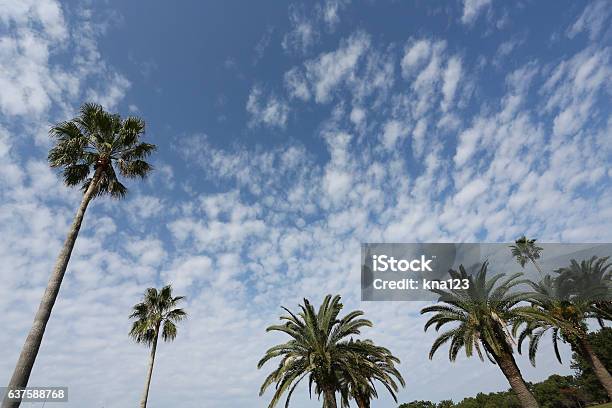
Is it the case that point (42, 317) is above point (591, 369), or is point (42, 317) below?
below

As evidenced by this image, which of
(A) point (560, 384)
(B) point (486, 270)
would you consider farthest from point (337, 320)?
(A) point (560, 384)

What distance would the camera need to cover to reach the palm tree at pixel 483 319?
26953mm

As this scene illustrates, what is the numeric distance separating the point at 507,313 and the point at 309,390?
16.7 meters

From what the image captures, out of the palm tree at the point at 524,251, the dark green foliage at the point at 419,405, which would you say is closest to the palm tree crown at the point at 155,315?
the palm tree at the point at 524,251

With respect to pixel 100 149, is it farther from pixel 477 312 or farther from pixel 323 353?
pixel 477 312

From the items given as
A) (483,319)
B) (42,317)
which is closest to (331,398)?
(483,319)

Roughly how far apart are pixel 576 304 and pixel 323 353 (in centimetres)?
2520

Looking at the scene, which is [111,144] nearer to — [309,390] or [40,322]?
[40,322]

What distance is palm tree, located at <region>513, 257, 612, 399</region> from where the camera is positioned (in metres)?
32.6

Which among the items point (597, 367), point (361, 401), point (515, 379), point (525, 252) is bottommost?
point (361, 401)

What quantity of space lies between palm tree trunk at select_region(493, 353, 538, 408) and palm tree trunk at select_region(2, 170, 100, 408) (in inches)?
1137

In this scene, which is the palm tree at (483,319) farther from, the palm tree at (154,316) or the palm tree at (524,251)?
the palm tree at (524,251)

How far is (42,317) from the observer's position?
11352 mm

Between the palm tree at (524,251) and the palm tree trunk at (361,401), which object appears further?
the palm tree at (524,251)
